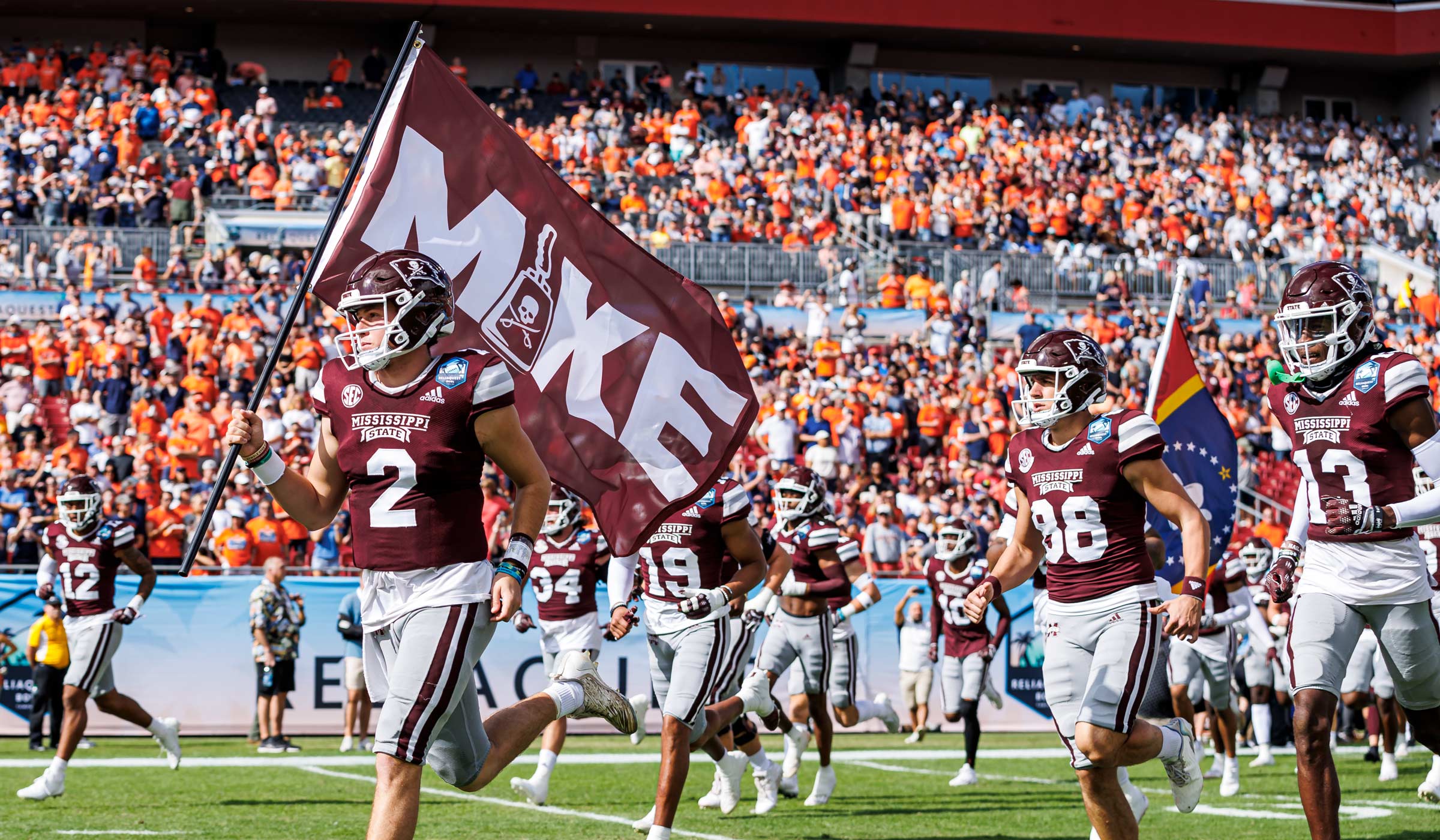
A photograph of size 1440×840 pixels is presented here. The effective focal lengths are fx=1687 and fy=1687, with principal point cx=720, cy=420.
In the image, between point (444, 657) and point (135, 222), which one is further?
point (135, 222)

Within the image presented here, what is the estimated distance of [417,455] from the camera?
5.57 meters

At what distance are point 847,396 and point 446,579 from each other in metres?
15.7

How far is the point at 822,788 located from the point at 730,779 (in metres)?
0.86

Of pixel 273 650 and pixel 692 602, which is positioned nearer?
pixel 692 602

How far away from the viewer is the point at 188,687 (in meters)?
15.2

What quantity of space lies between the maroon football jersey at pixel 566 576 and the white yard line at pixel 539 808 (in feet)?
4.17

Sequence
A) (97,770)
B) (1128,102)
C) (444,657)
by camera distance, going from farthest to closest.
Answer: (1128,102), (97,770), (444,657)

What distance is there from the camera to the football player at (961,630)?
12422 millimetres

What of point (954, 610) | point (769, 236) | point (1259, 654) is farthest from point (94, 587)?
point (769, 236)

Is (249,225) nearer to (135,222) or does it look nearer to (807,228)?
(135,222)

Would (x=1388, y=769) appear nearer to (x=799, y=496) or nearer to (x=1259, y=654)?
(x=1259, y=654)

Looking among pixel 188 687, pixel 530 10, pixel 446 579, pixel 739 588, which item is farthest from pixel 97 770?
pixel 530 10

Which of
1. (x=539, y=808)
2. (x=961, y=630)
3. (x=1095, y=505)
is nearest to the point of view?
(x=1095, y=505)

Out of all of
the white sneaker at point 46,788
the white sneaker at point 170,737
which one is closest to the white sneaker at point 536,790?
the white sneaker at point 46,788
